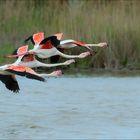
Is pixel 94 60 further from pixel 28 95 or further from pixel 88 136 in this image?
pixel 88 136

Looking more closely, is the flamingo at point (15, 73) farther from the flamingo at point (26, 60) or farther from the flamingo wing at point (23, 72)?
the flamingo at point (26, 60)

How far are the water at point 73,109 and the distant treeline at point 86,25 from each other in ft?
3.15

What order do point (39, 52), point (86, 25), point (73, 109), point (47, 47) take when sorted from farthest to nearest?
1. point (86, 25)
2. point (73, 109)
3. point (47, 47)
4. point (39, 52)

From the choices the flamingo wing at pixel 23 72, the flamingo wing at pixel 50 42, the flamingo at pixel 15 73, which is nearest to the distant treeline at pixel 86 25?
the flamingo wing at pixel 50 42

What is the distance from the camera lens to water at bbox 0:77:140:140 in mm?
12711

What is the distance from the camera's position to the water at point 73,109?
1271 cm

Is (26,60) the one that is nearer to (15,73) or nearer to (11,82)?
(11,82)

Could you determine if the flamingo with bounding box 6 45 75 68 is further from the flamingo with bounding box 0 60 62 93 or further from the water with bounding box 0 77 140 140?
the water with bounding box 0 77 140 140

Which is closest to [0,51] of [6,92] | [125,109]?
[6,92]

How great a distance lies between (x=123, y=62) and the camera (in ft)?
63.6

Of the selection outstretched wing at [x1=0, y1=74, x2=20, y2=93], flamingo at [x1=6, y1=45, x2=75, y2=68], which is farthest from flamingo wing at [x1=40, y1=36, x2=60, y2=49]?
outstretched wing at [x1=0, y1=74, x2=20, y2=93]

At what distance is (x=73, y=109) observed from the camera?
14672 millimetres

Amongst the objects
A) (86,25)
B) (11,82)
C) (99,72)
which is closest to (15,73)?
(11,82)

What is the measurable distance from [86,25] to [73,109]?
5.81 meters
